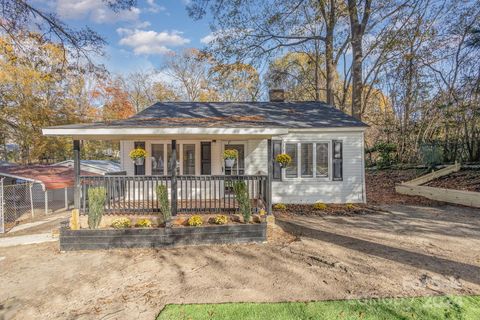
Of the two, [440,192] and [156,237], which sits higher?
[440,192]

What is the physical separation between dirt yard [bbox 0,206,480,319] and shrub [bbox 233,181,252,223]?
2.56 ft

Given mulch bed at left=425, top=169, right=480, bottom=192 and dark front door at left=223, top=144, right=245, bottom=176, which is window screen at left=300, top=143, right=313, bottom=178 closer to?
dark front door at left=223, top=144, right=245, bottom=176

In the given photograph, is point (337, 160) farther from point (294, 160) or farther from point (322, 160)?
point (294, 160)

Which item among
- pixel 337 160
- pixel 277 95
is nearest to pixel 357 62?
pixel 277 95

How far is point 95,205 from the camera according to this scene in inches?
A: 225

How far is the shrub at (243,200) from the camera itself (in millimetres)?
5988

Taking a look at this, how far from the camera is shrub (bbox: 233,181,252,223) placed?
19.6 feet

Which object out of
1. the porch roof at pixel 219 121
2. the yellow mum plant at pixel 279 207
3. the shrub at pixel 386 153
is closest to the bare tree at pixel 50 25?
the porch roof at pixel 219 121

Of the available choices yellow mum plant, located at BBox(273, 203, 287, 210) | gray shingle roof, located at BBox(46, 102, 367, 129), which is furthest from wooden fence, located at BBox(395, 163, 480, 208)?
yellow mum plant, located at BBox(273, 203, 287, 210)

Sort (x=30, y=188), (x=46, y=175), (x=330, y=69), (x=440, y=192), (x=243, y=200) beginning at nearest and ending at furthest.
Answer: (x=243, y=200) → (x=440, y=192) → (x=30, y=188) → (x=46, y=175) → (x=330, y=69)

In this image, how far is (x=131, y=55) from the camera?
2188 cm

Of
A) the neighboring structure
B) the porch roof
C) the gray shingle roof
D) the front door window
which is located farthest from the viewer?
the neighboring structure

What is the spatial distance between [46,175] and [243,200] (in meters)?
11.7

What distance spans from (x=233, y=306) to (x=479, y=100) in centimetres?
1342
